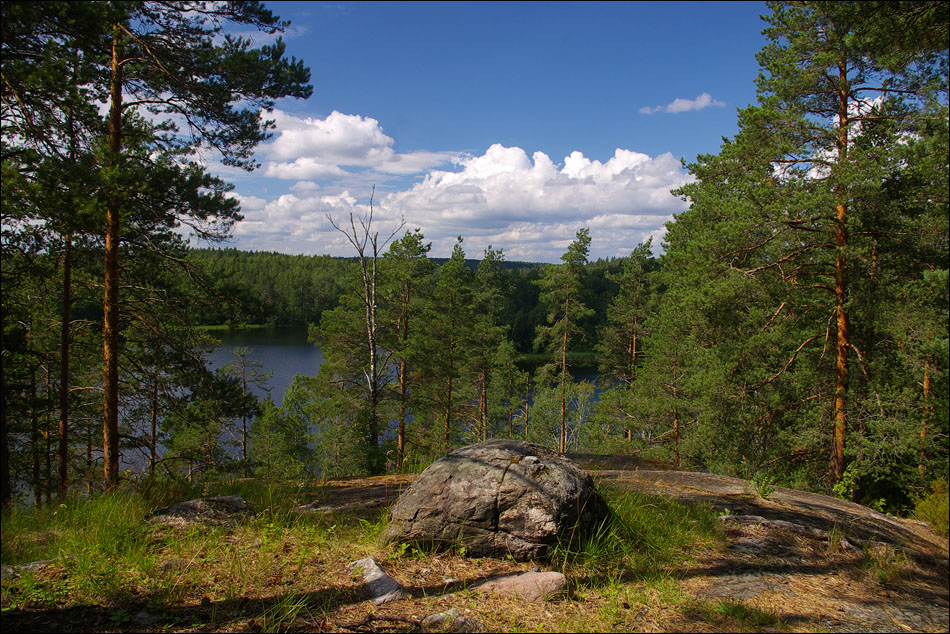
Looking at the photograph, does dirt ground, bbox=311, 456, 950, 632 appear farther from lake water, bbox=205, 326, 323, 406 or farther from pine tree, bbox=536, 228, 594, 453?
lake water, bbox=205, 326, 323, 406

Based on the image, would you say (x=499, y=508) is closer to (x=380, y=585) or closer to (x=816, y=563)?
(x=380, y=585)

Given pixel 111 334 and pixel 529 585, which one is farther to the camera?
pixel 111 334

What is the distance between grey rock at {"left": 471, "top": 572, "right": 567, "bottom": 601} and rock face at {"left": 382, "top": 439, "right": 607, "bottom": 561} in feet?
1.09

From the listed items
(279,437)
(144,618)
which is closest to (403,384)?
(279,437)

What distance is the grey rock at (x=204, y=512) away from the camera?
13.0 feet

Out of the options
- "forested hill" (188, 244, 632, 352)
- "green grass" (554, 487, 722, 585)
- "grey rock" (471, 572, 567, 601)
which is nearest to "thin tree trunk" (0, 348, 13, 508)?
"grey rock" (471, 572, 567, 601)

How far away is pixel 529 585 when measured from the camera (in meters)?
3.22

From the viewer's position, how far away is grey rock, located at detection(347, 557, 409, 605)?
3053mm

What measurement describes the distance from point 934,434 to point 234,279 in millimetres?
11854

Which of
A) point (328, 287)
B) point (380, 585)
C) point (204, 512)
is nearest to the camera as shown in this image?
point (380, 585)

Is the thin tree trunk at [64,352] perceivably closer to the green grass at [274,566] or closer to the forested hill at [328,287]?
the green grass at [274,566]

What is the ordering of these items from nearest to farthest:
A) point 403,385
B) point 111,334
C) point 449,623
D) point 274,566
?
point 449,623, point 274,566, point 111,334, point 403,385

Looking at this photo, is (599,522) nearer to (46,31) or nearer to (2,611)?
(2,611)

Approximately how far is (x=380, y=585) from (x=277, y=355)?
2014 inches
